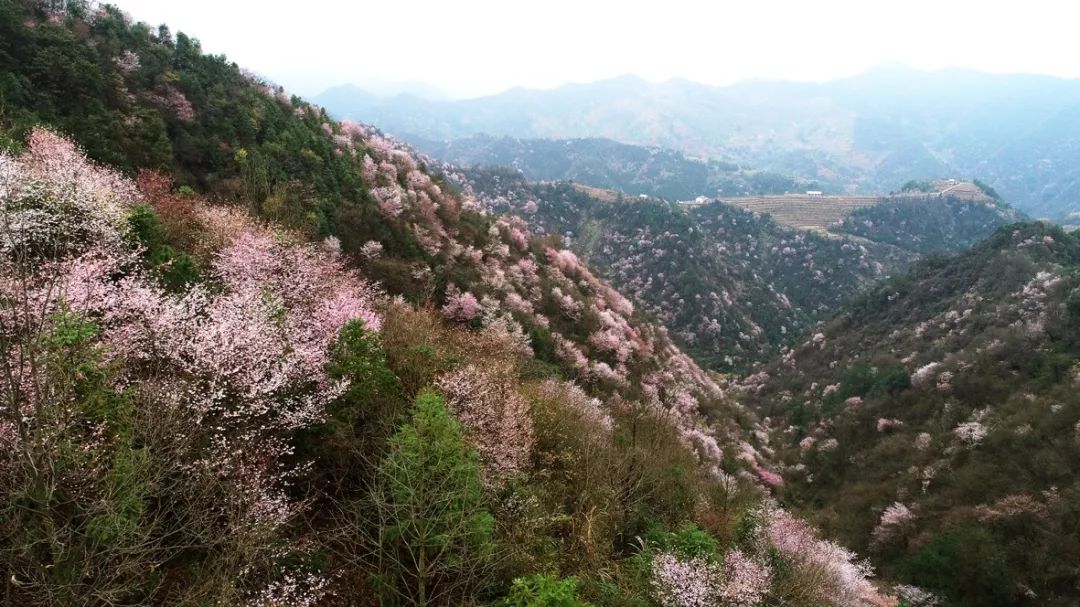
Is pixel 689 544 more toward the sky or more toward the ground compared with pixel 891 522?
more toward the sky

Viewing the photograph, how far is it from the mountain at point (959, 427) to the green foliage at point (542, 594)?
37469 millimetres

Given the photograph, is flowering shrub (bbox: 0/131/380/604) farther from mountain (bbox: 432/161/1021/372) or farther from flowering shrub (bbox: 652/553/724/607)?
mountain (bbox: 432/161/1021/372)

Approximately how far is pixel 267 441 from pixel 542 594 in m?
8.07

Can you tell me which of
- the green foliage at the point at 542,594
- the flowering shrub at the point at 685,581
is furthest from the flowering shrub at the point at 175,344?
the flowering shrub at the point at 685,581

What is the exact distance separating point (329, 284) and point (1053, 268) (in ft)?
305

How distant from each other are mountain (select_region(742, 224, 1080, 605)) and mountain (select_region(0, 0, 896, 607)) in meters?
10.2

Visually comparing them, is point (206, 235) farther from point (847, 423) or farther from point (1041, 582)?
point (847, 423)

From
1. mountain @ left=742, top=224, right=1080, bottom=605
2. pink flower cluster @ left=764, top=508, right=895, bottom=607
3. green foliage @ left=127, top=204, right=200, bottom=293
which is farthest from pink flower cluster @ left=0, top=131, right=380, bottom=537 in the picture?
mountain @ left=742, top=224, right=1080, bottom=605

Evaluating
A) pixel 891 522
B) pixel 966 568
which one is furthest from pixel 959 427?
pixel 966 568

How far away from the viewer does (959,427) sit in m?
49.8

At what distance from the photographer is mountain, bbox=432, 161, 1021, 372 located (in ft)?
400

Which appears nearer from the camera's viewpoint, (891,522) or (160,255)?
(160,255)

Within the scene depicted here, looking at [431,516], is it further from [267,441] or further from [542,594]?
[267,441]

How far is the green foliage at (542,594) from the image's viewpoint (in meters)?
11.3
